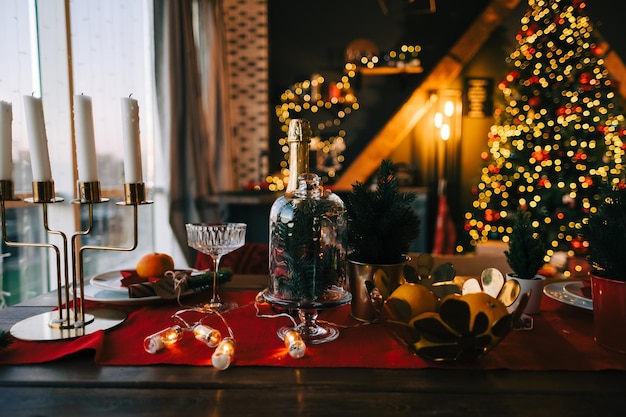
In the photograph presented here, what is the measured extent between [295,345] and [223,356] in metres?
0.12

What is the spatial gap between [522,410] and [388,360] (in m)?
0.21

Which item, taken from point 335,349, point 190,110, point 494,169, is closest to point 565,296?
point 335,349

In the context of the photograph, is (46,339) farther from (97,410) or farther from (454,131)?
(454,131)

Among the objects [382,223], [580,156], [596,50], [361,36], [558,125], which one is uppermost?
[361,36]

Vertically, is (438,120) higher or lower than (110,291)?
higher

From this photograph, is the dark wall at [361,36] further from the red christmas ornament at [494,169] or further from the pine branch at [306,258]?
the pine branch at [306,258]

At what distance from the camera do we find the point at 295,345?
2.47 ft

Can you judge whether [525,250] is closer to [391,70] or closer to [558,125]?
[558,125]

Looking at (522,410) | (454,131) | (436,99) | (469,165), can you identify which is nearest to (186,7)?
(436,99)

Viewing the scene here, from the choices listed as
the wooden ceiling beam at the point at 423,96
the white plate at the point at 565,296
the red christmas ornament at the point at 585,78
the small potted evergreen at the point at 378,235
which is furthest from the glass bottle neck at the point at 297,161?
the red christmas ornament at the point at 585,78

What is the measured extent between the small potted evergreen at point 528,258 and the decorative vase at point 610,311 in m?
0.19

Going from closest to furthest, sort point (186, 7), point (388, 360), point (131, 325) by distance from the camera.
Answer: point (388, 360), point (131, 325), point (186, 7)

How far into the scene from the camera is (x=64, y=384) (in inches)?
26.5

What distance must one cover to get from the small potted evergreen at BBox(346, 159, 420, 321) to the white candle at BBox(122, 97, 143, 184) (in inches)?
17.3
